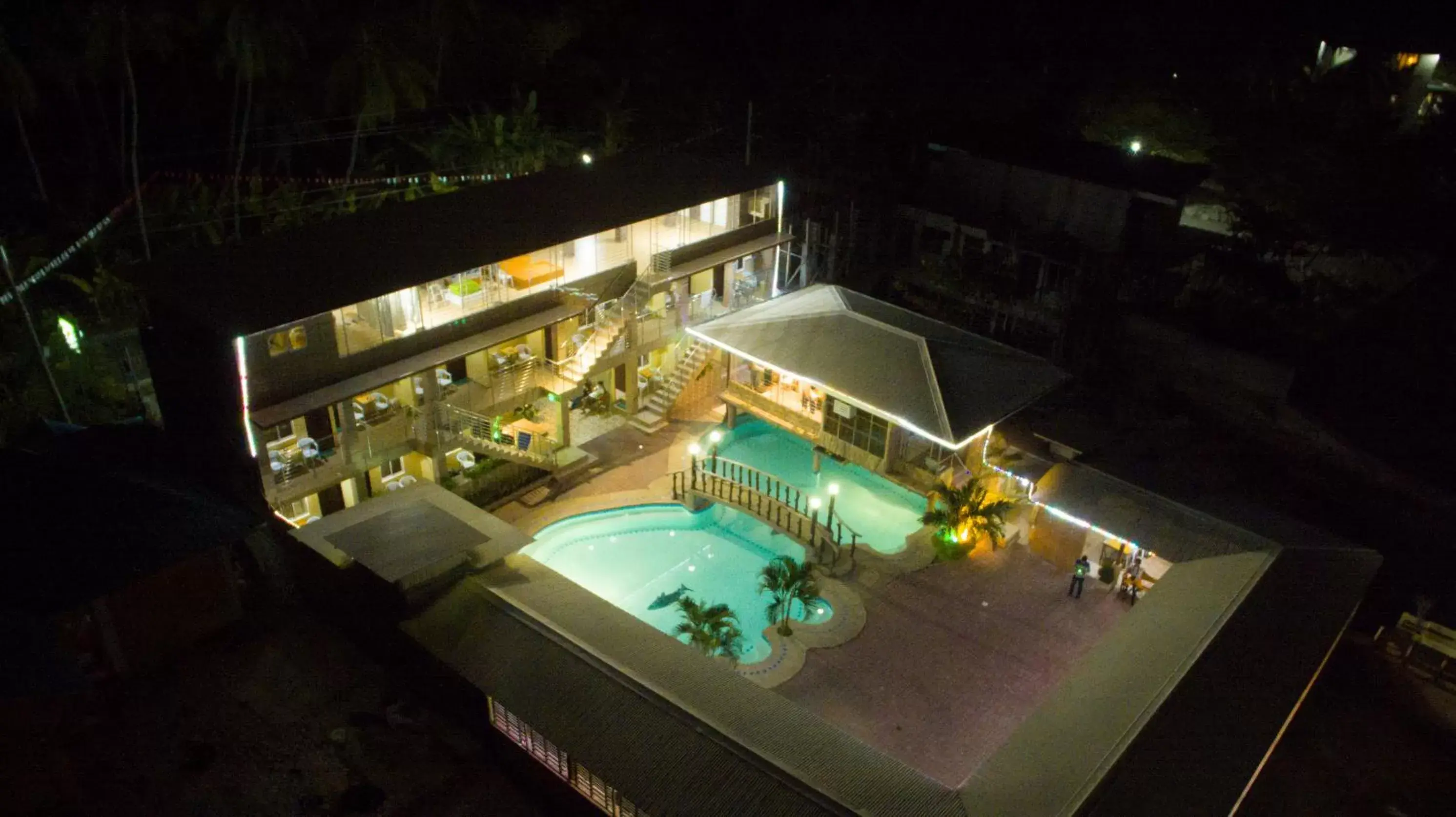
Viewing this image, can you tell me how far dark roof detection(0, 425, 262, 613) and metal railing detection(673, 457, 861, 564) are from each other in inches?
500

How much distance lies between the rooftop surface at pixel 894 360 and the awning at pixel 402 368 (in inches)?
228

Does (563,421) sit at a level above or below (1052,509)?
below

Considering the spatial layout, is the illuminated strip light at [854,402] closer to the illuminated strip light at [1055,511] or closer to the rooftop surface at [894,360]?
the rooftop surface at [894,360]

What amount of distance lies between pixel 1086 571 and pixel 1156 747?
8801mm

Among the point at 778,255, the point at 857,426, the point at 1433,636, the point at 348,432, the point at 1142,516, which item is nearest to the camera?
the point at 1433,636

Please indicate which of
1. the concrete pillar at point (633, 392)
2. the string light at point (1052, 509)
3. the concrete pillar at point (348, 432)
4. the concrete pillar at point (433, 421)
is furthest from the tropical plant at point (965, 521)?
the concrete pillar at point (348, 432)

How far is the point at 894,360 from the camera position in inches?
1171

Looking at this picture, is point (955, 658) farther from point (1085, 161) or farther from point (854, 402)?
point (1085, 161)

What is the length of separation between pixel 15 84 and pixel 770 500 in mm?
39174

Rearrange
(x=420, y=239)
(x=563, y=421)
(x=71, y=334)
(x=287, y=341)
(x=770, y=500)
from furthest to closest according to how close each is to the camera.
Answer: (x=71, y=334) < (x=563, y=421) < (x=770, y=500) < (x=420, y=239) < (x=287, y=341)

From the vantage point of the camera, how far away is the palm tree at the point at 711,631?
23078 mm

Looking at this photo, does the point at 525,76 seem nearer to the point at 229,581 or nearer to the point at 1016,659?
the point at 229,581

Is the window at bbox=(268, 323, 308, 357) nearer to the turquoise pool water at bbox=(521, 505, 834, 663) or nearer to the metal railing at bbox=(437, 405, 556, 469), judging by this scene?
the metal railing at bbox=(437, 405, 556, 469)

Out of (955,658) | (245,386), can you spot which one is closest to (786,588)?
(955,658)
